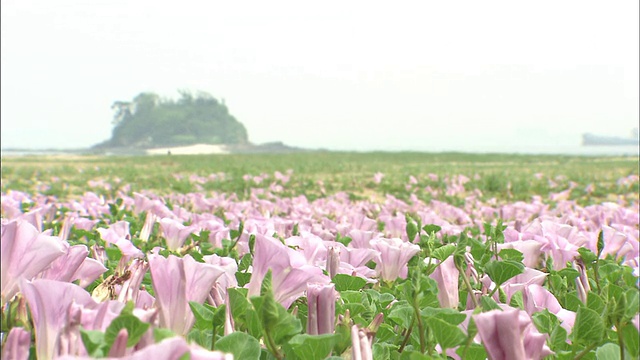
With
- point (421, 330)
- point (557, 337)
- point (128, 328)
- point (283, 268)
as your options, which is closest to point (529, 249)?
point (557, 337)

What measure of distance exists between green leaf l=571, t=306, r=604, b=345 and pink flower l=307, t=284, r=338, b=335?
1.46 feet

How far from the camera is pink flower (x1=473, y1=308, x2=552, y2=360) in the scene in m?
0.86

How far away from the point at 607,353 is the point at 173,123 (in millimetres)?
92383

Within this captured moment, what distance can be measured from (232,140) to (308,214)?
9064 centimetres

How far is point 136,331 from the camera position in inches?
30.8

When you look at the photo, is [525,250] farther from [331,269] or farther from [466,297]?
[331,269]

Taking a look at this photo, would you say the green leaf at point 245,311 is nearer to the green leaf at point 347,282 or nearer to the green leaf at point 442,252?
the green leaf at point 347,282

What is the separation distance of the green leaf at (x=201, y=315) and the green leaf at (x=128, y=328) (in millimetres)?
282

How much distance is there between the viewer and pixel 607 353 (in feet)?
3.57

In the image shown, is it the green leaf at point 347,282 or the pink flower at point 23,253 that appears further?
the green leaf at point 347,282

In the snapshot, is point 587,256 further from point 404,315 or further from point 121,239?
point 121,239

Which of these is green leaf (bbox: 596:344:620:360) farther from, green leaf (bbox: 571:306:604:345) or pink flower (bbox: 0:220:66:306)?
pink flower (bbox: 0:220:66:306)

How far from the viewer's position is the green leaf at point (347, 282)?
5.05 feet

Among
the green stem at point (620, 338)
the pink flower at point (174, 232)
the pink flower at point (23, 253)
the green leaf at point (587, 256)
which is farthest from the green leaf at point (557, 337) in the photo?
the pink flower at point (174, 232)
